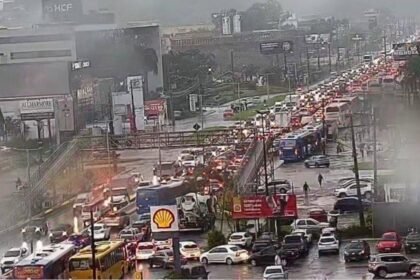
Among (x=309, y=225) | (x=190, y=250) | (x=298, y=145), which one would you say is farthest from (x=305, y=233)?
(x=298, y=145)

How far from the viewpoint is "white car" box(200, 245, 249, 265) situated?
3.99 m

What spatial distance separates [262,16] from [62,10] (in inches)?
131

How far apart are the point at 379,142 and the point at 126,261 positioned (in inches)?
120

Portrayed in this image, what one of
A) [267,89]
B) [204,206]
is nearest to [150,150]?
[204,206]

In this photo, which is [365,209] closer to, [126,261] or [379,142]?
[126,261]

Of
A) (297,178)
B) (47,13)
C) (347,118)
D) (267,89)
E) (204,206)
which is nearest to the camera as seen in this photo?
(204,206)

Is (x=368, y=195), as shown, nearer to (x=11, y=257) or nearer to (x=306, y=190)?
(x=306, y=190)

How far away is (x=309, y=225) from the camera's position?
4438 millimetres

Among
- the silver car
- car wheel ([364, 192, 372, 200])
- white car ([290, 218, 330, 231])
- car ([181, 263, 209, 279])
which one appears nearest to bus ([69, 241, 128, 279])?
car ([181, 263, 209, 279])

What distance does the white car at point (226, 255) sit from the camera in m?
3.99

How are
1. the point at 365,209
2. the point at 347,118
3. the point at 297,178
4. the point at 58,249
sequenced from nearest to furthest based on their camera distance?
the point at 58,249 → the point at 365,209 → the point at 297,178 → the point at 347,118

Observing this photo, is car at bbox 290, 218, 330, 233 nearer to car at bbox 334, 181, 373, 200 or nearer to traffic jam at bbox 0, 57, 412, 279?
traffic jam at bbox 0, 57, 412, 279

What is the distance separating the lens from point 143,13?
10.7 m

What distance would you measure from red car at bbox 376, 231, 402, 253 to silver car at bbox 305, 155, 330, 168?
2726mm
